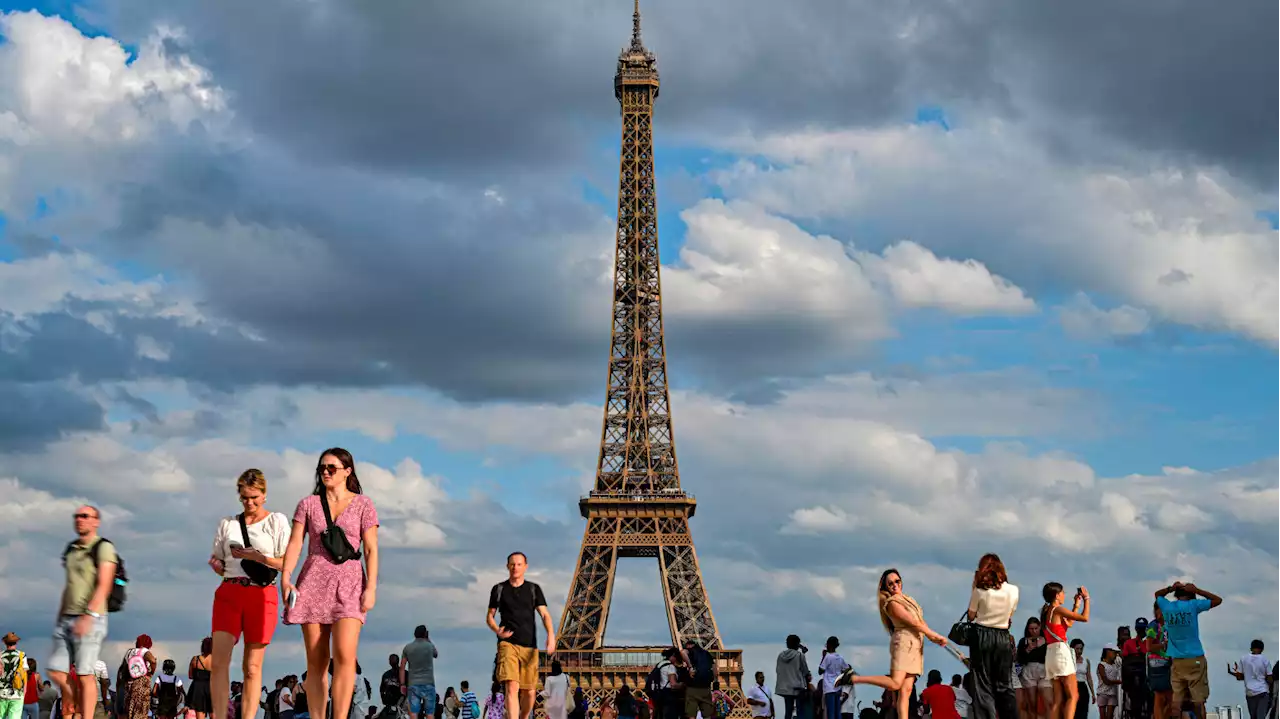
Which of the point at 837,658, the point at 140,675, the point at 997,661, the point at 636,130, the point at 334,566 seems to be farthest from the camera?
the point at 636,130

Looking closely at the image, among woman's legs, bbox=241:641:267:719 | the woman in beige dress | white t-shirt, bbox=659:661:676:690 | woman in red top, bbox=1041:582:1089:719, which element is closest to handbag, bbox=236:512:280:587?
woman's legs, bbox=241:641:267:719

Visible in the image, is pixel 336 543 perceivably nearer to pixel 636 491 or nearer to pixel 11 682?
pixel 11 682

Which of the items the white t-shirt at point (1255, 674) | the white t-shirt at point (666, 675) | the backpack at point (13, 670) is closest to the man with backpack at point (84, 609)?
the backpack at point (13, 670)

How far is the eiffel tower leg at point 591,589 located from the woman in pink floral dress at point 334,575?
5836cm

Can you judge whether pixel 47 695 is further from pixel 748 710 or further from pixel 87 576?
pixel 748 710

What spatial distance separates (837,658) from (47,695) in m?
11.8

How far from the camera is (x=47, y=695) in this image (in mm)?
23688

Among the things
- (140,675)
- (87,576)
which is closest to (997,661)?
(87,576)

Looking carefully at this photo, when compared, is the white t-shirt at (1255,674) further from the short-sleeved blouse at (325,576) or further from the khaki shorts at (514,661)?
the short-sleeved blouse at (325,576)

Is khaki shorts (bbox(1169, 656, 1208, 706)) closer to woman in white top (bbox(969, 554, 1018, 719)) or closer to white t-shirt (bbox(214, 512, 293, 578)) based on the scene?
woman in white top (bbox(969, 554, 1018, 719))

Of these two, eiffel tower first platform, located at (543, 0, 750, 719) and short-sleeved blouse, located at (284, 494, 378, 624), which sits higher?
eiffel tower first platform, located at (543, 0, 750, 719)

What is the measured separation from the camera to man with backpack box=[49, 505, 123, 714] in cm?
1288

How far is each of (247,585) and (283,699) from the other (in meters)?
12.8

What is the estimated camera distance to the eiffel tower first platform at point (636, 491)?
6975 centimetres
